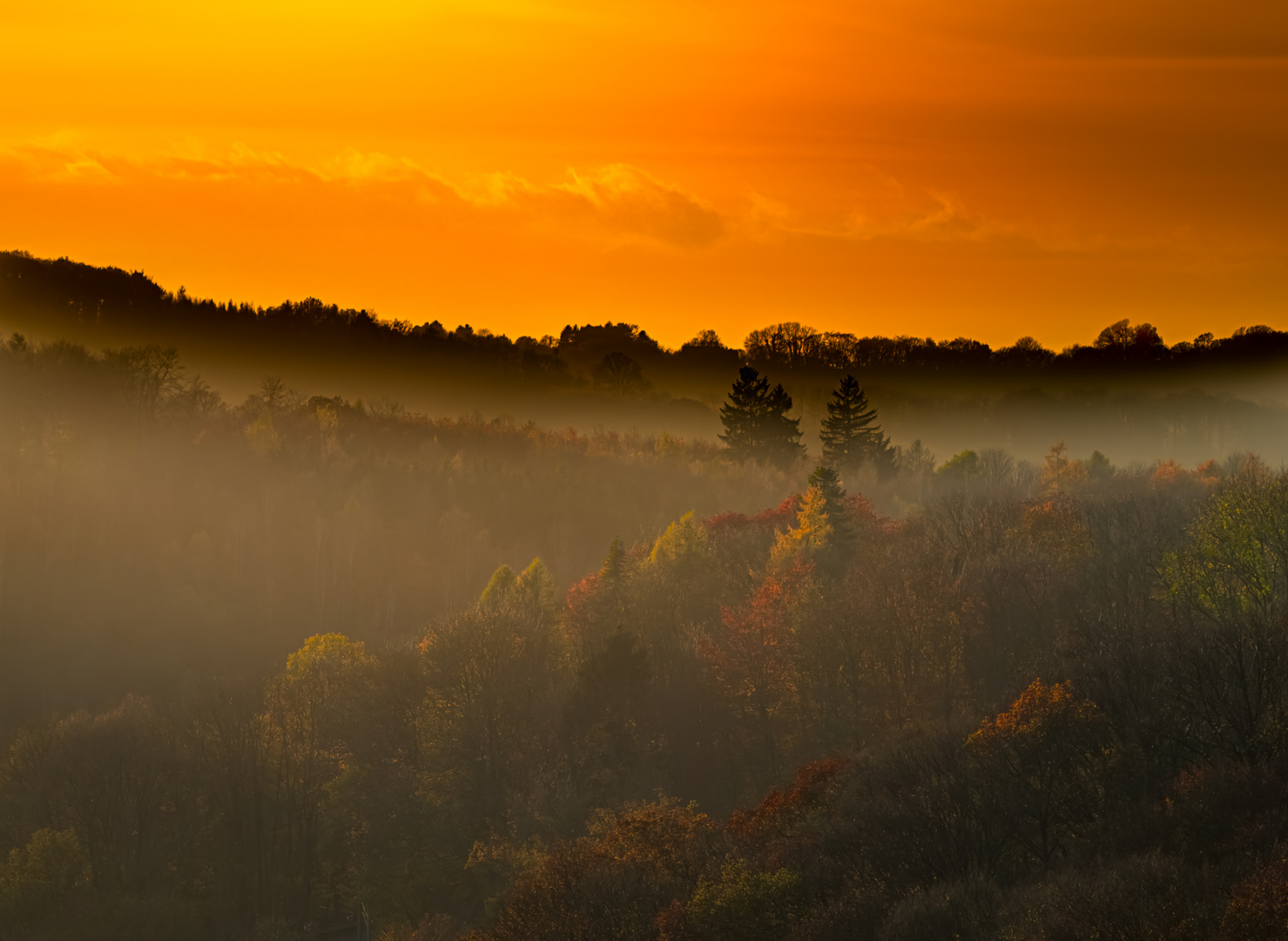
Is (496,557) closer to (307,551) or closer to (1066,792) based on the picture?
(307,551)

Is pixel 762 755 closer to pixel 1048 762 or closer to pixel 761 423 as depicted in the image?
pixel 1048 762

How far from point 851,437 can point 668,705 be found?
2442 inches

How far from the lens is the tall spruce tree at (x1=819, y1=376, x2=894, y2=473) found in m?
129

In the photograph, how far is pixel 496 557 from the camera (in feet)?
522

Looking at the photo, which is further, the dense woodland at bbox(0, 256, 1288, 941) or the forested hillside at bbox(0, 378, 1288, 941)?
the dense woodland at bbox(0, 256, 1288, 941)

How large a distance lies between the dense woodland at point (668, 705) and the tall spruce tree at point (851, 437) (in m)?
0.39

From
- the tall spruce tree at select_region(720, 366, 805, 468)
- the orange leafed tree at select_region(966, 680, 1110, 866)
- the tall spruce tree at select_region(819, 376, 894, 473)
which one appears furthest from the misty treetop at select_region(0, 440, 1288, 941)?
Answer: the tall spruce tree at select_region(720, 366, 805, 468)

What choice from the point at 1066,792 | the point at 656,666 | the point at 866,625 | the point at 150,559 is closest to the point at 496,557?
the point at 150,559

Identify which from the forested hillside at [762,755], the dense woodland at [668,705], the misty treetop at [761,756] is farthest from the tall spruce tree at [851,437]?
the misty treetop at [761,756]

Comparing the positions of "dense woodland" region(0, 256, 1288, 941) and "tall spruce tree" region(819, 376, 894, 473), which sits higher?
"tall spruce tree" region(819, 376, 894, 473)

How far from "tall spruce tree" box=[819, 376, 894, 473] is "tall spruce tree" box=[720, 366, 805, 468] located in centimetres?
1227

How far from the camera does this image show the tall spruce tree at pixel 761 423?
142625 millimetres

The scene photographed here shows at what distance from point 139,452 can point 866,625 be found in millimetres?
Answer: 104655

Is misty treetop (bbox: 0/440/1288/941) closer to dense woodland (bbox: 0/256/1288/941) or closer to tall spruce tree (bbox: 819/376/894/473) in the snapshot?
dense woodland (bbox: 0/256/1288/941)
